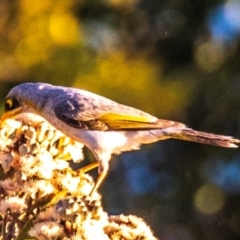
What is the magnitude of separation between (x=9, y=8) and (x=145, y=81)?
1.89ft

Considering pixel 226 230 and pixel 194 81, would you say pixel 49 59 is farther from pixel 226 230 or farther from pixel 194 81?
pixel 226 230

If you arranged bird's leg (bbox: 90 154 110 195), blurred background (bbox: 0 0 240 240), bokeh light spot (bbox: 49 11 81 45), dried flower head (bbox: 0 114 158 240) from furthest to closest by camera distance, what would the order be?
blurred background (bbox: 0 0 240 240) < bokeh light spot (bbox: 49 11 81 45) < bird's leg (bbox: 90 154 110 195) < dried flower head (bbox: 0 114 158 240)

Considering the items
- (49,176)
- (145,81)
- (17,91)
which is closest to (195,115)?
(145,81)

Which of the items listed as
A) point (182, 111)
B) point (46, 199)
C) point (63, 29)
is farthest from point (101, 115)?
point (182, 111)

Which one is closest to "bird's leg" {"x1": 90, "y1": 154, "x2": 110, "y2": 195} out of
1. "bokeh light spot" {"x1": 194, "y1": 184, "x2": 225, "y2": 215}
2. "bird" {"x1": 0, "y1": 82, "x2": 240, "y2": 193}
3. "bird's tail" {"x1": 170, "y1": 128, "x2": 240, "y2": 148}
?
"bird" {"x1": 0, "y1": 82, "x2": 240, "y2": 193}

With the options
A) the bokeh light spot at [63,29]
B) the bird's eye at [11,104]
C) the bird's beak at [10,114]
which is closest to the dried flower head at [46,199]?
the bird's beak at [10,114]

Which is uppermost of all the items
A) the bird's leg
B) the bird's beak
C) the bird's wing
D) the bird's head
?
the bird's beak

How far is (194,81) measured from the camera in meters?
4.38

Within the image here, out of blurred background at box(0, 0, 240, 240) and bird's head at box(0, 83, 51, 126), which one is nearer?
bird's head at box(0, 83, 51, 126)

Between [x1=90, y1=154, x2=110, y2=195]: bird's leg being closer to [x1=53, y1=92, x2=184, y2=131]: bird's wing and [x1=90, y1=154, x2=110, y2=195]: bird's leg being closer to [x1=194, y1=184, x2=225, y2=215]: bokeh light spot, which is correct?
[x1=53, y1=92, x2=184, y2=131]: bird's wing

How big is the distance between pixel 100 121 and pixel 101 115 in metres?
0.02

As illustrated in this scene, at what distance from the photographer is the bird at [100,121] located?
108 inches

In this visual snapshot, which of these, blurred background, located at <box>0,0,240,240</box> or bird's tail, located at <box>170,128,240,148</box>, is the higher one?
bird's tail, located at <box>170,128,240,148</box>

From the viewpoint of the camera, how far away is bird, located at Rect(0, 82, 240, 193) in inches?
108
